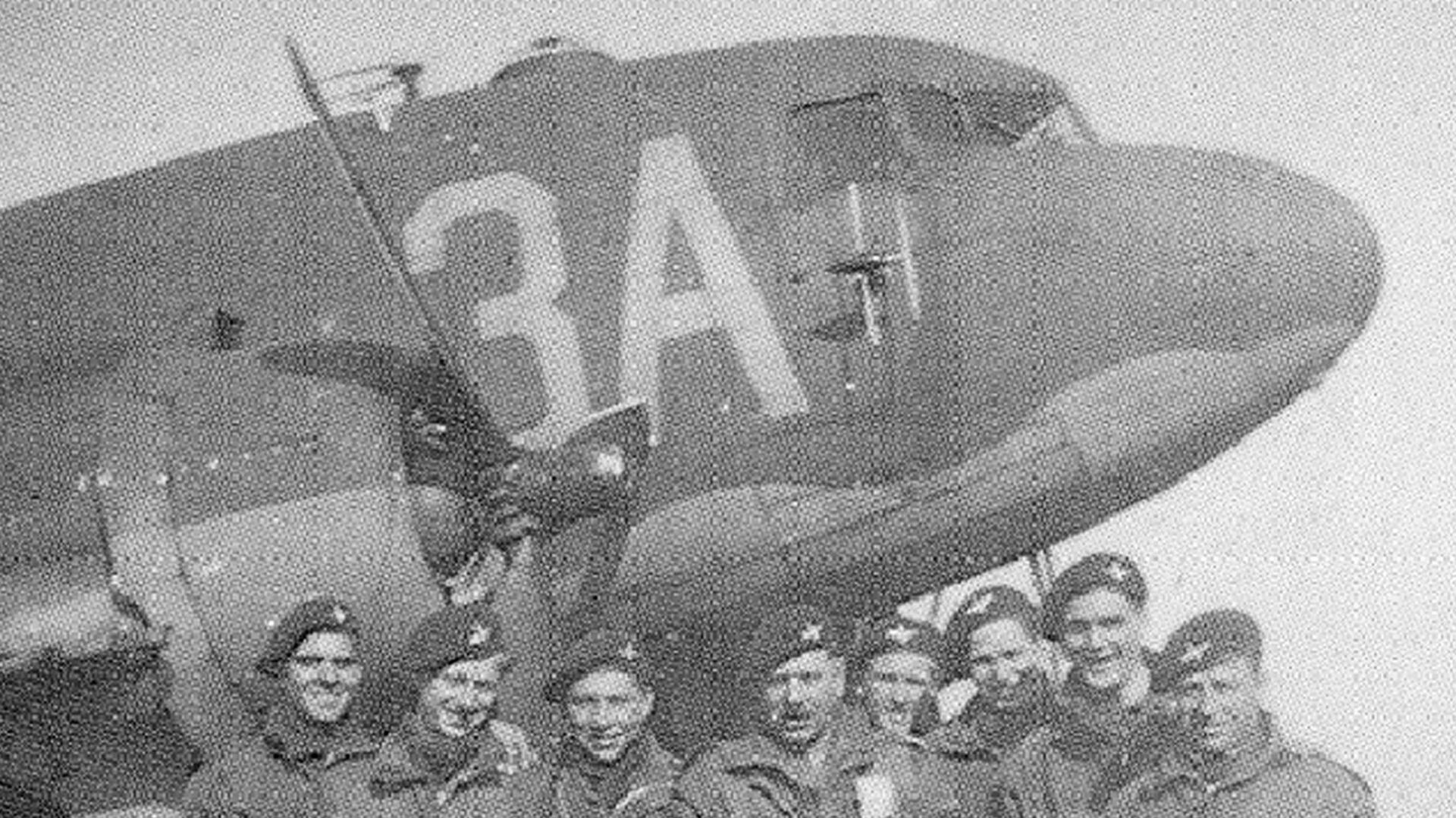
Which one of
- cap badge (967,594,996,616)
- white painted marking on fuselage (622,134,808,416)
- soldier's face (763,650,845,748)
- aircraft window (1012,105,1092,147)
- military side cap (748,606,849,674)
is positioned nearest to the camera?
soldier's face (763,650,845,748)

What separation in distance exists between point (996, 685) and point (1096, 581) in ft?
2.28

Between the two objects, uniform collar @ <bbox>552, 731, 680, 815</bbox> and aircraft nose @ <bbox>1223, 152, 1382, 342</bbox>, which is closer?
uniform collar @ <bbox>552, 731, 680, 815</bbox>

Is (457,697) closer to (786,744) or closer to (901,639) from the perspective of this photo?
(786,744)

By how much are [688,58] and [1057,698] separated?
4.78 metres

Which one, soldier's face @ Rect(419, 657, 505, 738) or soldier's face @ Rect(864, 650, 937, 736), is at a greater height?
soldier's face @ Rect(419, 657, 505, 738)

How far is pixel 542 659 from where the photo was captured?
8.48 metres

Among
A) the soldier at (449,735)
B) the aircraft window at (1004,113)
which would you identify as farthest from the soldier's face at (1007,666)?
the aircraft window at (1004,113)

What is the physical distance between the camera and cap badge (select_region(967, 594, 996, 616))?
877 centimetres

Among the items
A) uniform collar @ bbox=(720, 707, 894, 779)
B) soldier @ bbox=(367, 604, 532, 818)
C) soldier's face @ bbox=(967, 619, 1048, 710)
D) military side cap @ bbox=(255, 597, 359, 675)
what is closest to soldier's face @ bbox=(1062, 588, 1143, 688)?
soldier's face @ bbox=(967, 619, 1048, 710)

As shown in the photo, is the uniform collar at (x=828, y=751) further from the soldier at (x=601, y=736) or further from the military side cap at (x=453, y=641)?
the military side cap at (x=453, y=641)

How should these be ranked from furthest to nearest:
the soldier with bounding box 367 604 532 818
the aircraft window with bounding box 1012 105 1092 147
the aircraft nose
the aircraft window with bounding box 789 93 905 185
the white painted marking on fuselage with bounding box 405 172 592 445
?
the aircraft window with bounding box 1012 105 1092 147, the aircraft window with bounding box 789 93 905 185, the white painted marking on fuselage with bounding box 405 172 592 445, the aircraft nose, the soldier with bounding box 367 604 532 818

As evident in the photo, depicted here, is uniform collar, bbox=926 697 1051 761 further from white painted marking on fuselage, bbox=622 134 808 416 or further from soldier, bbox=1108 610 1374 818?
white painted marking on fuselage, bbox=622 134 808 416

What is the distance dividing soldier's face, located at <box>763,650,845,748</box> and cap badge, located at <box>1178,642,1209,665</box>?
1.56 m

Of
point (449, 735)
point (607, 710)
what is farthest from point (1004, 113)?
point (449, 735)
